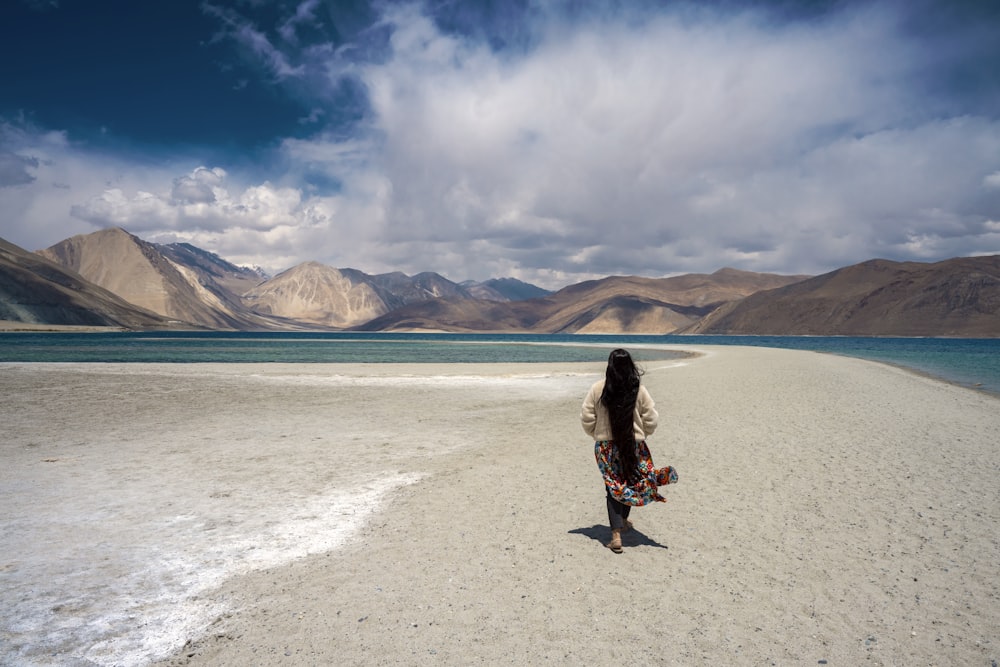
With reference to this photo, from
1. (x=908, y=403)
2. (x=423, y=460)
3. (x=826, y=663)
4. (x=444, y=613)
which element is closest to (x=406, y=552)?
(x=444, y=613)

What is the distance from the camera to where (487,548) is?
6461 millimetres

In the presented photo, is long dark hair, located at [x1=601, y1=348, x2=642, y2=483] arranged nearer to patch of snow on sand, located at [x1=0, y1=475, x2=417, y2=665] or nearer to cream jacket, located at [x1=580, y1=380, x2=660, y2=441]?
cream jacket, located at [x1=580, y1=380, x2=660, y2=441]

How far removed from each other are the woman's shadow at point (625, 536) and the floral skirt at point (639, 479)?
2.08ft

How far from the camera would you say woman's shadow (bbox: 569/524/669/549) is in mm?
6648

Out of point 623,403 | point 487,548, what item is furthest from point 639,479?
point 487,548

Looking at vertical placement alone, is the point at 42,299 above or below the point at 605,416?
above

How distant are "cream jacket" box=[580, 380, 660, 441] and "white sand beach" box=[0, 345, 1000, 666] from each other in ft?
4.40

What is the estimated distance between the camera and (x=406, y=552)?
6.39m

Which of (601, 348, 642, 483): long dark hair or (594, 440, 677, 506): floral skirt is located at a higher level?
(601, 348, 642, 483): long dark hair

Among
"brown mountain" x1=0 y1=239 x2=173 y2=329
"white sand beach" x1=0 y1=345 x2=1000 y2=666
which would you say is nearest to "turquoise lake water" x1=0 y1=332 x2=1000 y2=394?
"white sand beach" x1=0 y1=345 x2=1000 y2=666

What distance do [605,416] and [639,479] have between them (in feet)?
2.62

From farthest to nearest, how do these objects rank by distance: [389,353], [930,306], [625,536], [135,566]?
[930,306], [389,353], [625,536], [135,566]

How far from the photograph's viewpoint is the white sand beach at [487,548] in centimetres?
454

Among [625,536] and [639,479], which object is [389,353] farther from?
[639,479]
